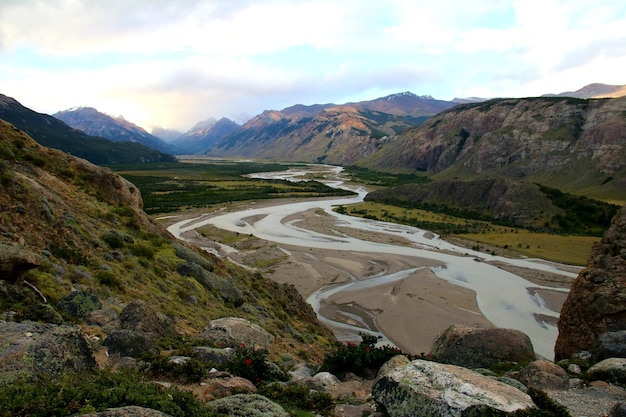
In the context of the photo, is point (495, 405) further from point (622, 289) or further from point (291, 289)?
point (291, 289)

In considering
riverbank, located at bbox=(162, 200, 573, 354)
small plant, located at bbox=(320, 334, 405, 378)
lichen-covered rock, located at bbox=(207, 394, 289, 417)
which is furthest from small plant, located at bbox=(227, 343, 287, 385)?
riverbank, located at bbox=(162, 200, 573, 354)

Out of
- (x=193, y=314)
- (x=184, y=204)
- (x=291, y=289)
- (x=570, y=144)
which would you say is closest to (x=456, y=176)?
(x=570, y=144)

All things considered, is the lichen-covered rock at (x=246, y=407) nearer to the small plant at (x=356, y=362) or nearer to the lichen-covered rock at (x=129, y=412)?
the lichen-covered rock at (x=129, y=412)

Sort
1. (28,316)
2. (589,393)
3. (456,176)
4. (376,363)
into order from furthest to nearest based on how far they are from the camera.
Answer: (456,176), (376,363), (589,393), (28,316)

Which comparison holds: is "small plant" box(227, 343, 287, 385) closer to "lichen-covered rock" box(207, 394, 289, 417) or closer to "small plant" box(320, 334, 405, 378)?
"small plant" box(320, 334, 405, 378)

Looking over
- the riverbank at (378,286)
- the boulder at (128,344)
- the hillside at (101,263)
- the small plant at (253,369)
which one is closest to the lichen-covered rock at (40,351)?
the boulder at (128,344)

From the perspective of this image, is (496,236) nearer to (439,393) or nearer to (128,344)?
(439,393)
